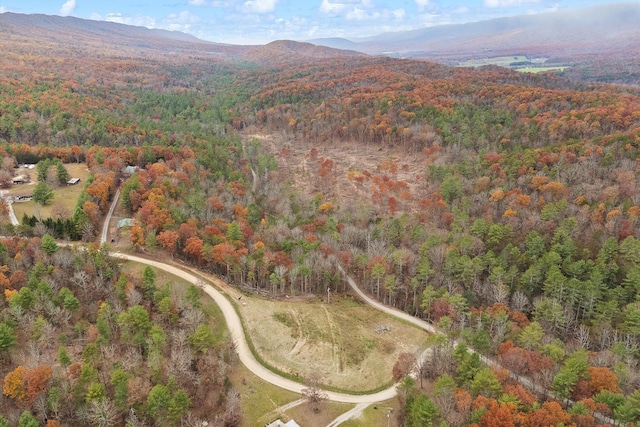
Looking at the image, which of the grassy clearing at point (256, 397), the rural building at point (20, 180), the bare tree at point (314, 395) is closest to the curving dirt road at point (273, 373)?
the bare tree at point (314, 395)

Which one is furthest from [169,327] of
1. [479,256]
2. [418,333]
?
[479,256]

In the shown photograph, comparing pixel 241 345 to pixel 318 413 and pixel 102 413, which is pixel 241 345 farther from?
pixel 102 413

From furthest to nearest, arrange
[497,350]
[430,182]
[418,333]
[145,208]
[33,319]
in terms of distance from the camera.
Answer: [430,182] < [145,208] < [418,333] < [497,350] < [33,319]

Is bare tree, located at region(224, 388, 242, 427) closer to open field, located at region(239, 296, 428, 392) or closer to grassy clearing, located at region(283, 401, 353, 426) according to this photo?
grassy clearing, located at region(283, 401, 353, 426)

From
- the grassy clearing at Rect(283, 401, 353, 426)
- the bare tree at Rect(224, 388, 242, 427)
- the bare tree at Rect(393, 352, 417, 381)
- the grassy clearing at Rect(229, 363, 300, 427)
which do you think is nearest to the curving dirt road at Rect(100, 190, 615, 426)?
the grassy clearing at Rect(283, 401, 353, 426)

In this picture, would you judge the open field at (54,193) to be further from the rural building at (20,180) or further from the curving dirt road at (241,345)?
the curving dirt road at (241,345)

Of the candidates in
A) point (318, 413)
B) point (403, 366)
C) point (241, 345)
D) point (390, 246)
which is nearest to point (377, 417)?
point (318, 413)

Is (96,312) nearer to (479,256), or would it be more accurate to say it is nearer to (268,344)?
(268,344)
